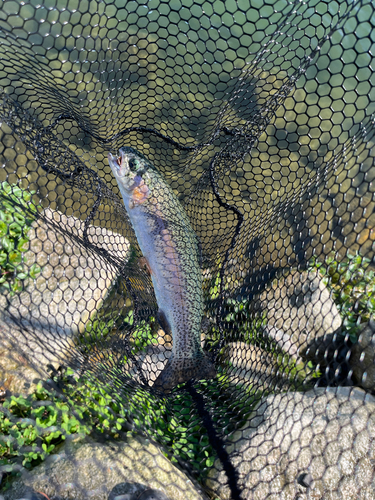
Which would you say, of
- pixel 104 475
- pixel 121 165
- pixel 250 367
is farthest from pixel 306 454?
pixel 121 165

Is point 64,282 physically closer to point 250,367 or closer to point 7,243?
point 7,243

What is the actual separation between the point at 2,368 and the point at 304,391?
2.59m

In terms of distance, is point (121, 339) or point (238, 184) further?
point (238, 184)

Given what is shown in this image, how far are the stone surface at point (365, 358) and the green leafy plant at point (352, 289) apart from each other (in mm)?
86

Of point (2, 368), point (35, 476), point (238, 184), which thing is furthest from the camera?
point (238, 184)

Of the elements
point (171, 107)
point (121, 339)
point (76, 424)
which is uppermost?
point (171, 107)

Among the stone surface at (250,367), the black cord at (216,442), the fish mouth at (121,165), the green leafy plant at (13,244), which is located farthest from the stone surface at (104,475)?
the fish mouth at (121,165)

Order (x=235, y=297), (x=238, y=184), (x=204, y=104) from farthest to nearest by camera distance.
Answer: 1. (x=204, y=104)
2. (x=238, y=184)
3. (x=235, y=297)

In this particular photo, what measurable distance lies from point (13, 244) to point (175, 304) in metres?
1.83

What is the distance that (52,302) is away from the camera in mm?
3260

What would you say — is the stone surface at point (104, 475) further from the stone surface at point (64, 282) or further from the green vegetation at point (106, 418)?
the stone surface at point (64, 282)

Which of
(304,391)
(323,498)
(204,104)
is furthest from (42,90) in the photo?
(323,498)

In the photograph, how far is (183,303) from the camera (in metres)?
2.92

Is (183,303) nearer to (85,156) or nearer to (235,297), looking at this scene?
(235,297)
